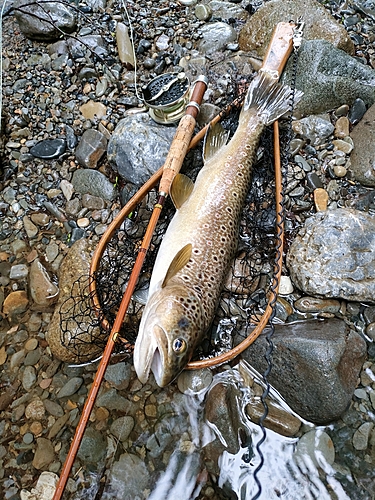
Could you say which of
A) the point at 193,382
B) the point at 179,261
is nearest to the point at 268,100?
the point at 179,261

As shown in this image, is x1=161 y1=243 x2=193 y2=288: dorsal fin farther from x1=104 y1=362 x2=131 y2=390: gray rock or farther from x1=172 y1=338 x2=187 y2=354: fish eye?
x1=104 y1=362 x2=131 y2=390: gray rock

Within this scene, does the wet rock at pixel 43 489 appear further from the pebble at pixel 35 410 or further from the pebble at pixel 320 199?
the pebble at pixel 320 199

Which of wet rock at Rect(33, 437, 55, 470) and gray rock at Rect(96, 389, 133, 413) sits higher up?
gray rock at Rect(96, 389, 133, 413)

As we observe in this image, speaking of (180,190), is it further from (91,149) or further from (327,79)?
(327,79)

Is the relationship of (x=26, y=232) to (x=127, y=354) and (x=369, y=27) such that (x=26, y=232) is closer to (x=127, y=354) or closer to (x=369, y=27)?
(x=127, y=354)

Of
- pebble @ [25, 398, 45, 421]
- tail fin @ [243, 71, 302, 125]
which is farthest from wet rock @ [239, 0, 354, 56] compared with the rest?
pebble @ [25, 398, 45, 421]

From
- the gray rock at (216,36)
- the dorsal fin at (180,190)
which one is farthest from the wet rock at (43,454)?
the gray rock at (216,36)
